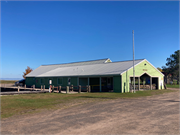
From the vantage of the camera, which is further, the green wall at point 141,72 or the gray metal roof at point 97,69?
the gray metal roof at point 97,69

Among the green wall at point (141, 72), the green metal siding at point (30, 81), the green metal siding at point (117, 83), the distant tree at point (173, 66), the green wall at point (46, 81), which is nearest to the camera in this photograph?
the green metal siding at point (117, 83)

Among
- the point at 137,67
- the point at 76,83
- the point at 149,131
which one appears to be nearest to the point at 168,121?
the point at 149,131

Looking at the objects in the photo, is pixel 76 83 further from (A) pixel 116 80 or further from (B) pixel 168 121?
(B) pixel 168 121

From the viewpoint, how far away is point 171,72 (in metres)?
57.6

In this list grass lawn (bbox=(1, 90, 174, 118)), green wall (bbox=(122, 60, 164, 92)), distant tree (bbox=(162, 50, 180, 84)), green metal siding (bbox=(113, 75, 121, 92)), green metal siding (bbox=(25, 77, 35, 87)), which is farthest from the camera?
distant tree (bbox=(162, 50, 180, 84))

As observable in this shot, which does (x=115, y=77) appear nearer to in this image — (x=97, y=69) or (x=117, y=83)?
(x=117, y=83)

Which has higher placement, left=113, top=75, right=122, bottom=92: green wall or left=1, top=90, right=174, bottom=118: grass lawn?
left=113, top=75, right=122, bottom=92: green wall

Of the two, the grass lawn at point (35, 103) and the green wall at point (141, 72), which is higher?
the green wall at point (141, 72)

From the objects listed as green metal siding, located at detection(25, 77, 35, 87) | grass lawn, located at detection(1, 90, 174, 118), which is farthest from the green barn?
grass lawn, located at detection(1, 90, 174, 118)

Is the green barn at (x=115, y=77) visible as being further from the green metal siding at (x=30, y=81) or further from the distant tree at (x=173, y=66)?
the distant tree at (x=173, y=66)

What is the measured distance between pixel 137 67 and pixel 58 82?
1480 cm

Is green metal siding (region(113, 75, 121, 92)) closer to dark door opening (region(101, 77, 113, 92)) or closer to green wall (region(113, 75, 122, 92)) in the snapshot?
green wall (region(113, 75, 122, 92))

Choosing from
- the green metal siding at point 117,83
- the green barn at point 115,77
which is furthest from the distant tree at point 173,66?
the green metal siding at point 117,83

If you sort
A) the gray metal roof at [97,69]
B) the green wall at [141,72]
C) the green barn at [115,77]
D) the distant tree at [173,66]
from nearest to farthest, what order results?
the green wall at [141,72] → the green barn at [115,77] → the gray metal roof at [97,69] → the distant tree at [173,66]
